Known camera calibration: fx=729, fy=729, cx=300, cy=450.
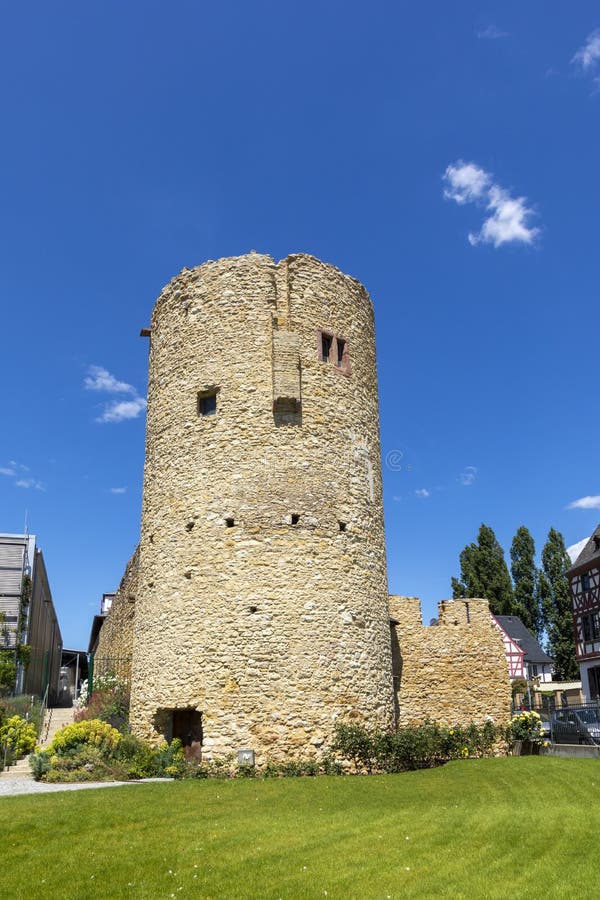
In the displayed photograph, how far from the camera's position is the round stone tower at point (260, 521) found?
1398 cm

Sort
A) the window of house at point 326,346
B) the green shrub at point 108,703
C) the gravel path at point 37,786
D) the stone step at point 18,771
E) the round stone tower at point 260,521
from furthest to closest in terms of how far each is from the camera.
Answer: the green shrub at point 108,703
the window of house at point 326,346
the round stone tower at point 260,521
the stone step at point 18,771
the gravel path at point 37,786

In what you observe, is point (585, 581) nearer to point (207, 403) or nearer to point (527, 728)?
point (527, 728)

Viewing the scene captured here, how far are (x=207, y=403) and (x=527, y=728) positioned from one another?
11122 mm

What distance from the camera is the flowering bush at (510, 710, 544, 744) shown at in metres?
17.9

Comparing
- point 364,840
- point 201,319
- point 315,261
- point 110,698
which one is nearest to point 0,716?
point 110,698

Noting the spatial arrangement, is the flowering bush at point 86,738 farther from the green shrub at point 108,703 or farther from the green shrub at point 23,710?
the green shrub at point 23,710

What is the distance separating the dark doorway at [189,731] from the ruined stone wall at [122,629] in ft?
17.7

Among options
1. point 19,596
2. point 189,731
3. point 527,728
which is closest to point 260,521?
point 189,731

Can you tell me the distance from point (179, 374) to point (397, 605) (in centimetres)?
783

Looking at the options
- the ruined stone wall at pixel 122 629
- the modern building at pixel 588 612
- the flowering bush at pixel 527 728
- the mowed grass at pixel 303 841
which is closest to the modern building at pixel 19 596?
the ruined stone wall at pixel 122 629

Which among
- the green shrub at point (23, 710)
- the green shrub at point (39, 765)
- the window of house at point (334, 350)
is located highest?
the window of house at point (334, 350)

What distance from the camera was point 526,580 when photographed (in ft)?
160

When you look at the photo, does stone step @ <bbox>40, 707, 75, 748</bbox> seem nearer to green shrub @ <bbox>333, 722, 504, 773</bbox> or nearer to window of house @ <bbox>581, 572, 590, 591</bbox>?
green shrub @ <bbox>333, 722, 504, 773</bbox>

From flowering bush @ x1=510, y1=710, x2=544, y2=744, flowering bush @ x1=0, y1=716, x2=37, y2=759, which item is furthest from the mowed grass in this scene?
flowering bush @ x1=510, y1=710, x2=544, y2=744
